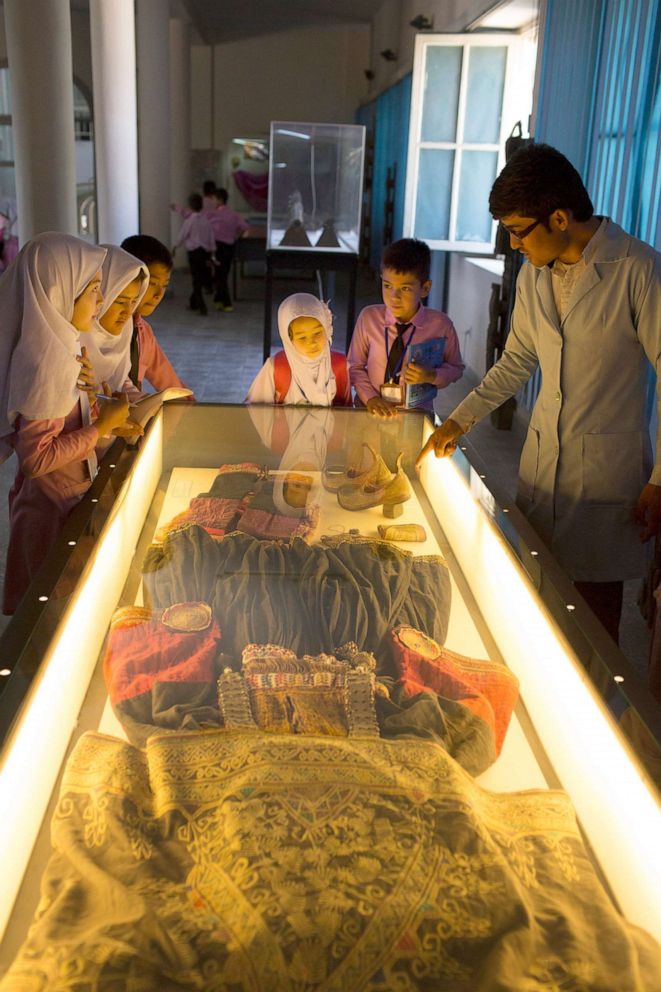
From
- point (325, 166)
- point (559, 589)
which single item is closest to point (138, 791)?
point (559, 589)

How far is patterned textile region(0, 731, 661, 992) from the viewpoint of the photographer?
1.10 m

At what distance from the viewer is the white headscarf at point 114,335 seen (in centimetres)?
270

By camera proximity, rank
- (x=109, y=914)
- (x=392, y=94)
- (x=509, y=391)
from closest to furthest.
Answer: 1. (x=109, y=914)
2. (x=509, y=391)
3. (x=392, y=94)

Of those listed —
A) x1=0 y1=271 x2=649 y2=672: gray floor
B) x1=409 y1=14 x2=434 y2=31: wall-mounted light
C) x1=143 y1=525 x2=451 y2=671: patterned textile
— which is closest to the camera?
x1=143 y1=525 x2=451 y2=671: patterned textile

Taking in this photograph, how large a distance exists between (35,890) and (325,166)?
8479 millimetres

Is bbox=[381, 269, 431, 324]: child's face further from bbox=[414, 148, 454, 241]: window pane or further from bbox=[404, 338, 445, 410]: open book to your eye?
bbox=[414, 148, 454, 241]: window pane

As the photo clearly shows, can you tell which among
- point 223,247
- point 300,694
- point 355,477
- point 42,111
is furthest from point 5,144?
point 300,694

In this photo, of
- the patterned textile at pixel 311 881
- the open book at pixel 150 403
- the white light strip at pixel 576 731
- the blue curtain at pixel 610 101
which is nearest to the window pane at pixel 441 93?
the blue curtain at pixel 610 101

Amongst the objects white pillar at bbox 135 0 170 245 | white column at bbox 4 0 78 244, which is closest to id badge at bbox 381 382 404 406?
white column at bbox 4 0 78 244

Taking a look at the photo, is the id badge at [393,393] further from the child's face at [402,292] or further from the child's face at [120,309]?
the child's face at [120,309]

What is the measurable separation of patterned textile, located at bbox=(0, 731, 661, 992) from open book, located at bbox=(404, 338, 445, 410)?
2.09m

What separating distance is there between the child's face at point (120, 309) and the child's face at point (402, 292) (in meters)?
0.97

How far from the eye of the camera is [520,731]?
162 cm

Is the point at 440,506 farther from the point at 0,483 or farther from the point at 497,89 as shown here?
the point at 497,89
